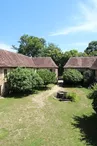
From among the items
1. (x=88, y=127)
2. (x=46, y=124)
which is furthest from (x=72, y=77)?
(x=46, y=124)

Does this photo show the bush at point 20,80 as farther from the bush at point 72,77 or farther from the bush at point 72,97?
the bush at point 72,77

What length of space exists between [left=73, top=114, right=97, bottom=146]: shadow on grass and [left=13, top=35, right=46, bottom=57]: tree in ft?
157

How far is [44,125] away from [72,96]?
342 inches

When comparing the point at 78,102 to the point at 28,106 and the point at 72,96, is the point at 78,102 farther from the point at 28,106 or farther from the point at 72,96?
the point at 28,106

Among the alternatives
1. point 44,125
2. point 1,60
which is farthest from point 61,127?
point 1,60

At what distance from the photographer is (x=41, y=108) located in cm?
1922

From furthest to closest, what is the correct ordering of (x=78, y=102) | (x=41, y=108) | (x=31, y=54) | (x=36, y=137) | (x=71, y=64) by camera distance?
(x=31, y=54) → (x=71, y=64) → (x=78, y=102) → (x=41, y=108) → (x=36, y=137)

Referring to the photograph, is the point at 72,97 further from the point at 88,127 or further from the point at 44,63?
the point at 44,63

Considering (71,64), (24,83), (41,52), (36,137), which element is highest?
(41,52)

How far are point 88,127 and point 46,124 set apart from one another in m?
3.46

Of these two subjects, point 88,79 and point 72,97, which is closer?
point 72,97

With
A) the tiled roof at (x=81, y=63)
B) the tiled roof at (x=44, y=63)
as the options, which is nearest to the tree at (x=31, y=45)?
the tiled roof at (x=44, y=63)

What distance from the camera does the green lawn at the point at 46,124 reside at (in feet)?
40.3

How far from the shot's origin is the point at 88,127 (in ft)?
49.1
